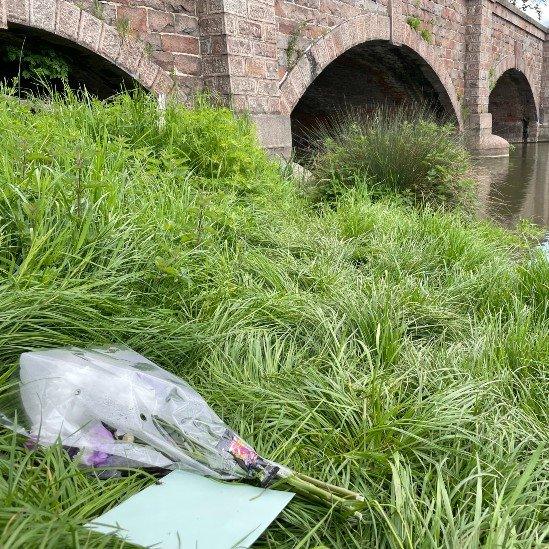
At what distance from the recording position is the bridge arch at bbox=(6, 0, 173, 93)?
158 inches

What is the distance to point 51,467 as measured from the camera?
1245 mm

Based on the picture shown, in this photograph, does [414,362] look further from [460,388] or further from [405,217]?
[405,217]

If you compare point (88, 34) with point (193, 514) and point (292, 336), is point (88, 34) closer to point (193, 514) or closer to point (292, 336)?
point (292, 336)

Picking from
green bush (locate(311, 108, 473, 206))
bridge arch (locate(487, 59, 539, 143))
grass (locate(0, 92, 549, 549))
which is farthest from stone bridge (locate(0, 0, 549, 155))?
bridge arch (locate(487, 59, 539, 143))

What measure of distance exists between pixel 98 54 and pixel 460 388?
4036 mm

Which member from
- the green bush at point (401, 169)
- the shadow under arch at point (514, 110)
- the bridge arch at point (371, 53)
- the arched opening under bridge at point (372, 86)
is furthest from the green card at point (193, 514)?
the shadow under arch at point (514, 110)

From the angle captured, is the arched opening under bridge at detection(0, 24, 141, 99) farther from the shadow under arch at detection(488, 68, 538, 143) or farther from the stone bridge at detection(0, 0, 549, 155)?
the shadow under arch at detection(488, 68, 538, 143)

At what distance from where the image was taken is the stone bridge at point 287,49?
4.55 m

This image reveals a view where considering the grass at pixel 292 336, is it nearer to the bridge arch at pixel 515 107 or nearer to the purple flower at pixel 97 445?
the purple flower at pixel 97 445

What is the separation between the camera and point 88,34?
4383 mm

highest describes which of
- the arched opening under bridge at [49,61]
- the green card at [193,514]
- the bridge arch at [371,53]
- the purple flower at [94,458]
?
the bridge arch at [371,53]

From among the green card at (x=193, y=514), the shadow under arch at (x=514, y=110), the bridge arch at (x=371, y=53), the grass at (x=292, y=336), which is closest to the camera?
the green card at (x=193, y=514)

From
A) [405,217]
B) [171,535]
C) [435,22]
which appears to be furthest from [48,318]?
[435,22]

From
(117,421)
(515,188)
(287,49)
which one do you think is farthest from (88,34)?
(515,188)
